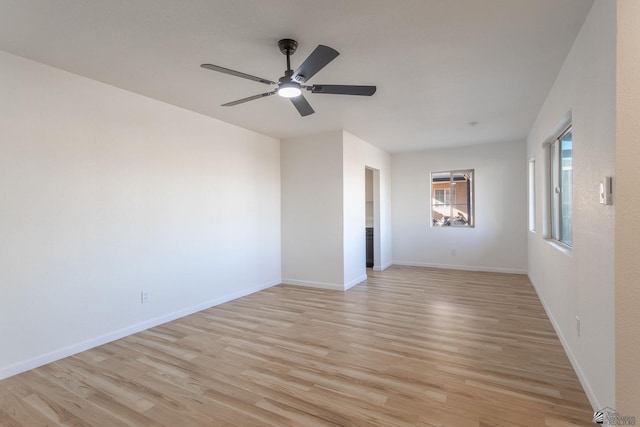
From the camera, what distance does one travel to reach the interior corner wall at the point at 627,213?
58.6 inches

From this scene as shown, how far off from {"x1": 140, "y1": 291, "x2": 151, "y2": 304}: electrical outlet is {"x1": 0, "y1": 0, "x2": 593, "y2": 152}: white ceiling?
7.03ft

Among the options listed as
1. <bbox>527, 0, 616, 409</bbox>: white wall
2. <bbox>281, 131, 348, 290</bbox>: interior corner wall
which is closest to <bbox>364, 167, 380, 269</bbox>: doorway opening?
<bbox>281, 131, 348, 290</bbox>: interior corner wall

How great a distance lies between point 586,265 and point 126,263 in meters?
3.94

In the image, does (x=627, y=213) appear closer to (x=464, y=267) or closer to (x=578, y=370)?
(x=578, y=370)

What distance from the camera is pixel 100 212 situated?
309 centimetres

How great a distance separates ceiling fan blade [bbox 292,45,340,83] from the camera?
197 cm

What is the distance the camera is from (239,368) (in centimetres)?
257

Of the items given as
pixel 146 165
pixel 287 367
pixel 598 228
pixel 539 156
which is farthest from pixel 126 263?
pixel 539 156

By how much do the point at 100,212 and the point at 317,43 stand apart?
8.36 feet

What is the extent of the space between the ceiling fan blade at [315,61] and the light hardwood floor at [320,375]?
223 centimetres

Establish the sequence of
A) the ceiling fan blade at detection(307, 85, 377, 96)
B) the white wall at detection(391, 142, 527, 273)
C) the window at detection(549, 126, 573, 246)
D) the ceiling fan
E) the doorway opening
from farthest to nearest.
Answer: the doorway opening < the white wall at detection(391, 142, 527, 273) < the window at detection(549, 126, 573, 246) < the ceiling fan blade at detection(307, 85, 377, 96) < the ceiling fan

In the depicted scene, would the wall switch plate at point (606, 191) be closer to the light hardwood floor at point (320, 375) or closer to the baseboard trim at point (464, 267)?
the light hardwood floor at point (320, 375)

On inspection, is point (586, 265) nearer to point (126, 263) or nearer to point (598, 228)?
point (598, 228)

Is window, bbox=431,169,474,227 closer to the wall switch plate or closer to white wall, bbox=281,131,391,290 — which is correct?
white wall, bbox=281,131,391,290
